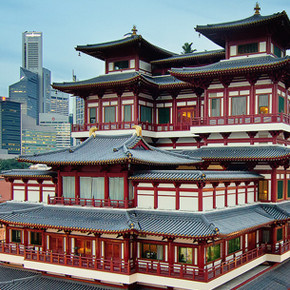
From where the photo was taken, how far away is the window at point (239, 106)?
32562 mm

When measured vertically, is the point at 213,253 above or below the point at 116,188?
below

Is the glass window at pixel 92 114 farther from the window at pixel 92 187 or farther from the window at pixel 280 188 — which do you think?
the window at pixel 280 188

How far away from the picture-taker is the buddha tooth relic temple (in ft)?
82.7

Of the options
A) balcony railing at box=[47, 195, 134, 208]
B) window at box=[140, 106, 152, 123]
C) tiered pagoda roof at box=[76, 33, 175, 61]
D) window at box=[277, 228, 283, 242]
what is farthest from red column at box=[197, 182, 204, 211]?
tiered pagoda roof at box=[76, 33, 175, 61]

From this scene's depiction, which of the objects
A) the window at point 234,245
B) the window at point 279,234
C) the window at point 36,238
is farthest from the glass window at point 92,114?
the window at point 279,234

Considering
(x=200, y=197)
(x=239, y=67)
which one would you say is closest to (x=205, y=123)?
(x=239, y=67)

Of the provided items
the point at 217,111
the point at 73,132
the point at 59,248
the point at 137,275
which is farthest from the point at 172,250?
the point at 73,132

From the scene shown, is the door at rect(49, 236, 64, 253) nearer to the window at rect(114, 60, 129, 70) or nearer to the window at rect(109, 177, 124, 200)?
the window at rect(109, 177, 124, 200)

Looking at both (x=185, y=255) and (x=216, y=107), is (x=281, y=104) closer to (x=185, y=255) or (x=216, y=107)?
(x=216, y=107)

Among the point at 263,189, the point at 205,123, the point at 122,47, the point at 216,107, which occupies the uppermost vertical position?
the point at 122,47

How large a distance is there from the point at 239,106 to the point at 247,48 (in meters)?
5.28

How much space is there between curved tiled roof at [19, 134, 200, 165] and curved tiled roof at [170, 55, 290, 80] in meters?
6.90

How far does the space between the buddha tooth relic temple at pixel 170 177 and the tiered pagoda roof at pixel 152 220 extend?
0.08 metres

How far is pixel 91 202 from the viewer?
28.2m
